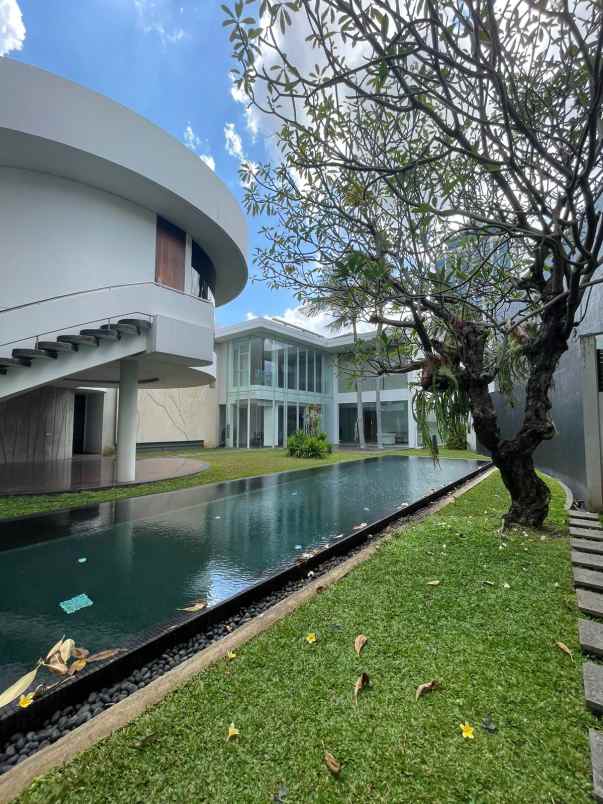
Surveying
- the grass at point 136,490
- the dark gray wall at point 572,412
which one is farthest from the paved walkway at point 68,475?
the dark gray wall at point 572,412

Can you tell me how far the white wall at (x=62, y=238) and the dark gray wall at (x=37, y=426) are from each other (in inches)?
230

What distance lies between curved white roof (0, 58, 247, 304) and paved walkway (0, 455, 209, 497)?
20.8ft

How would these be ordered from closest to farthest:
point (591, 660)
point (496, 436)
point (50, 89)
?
point (591, 660) → point (496, 436) → point (50, 89)

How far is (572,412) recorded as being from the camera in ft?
24.5

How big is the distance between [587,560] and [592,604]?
903mm

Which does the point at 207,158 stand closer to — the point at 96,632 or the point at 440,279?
the point at 440,279

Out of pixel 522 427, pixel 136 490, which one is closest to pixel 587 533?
pixel 522 427

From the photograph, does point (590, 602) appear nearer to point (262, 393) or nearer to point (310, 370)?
point (262, 393)

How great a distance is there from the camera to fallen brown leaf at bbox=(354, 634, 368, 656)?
2.34 meters

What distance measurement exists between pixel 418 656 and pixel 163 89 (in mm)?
9014

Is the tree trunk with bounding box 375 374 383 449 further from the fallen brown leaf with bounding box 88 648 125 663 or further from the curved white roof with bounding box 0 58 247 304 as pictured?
the fallen brown leaf with bounding box 88 648 125 663

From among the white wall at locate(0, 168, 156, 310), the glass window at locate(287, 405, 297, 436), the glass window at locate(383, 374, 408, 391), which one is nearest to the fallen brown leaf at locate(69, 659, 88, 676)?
the white wall at locate(0, 168, 156, 310)

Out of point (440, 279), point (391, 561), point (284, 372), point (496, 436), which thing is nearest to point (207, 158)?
point (440, 279)

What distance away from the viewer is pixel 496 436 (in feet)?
15.3
